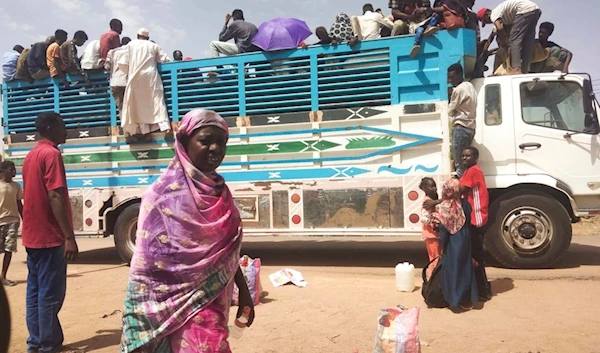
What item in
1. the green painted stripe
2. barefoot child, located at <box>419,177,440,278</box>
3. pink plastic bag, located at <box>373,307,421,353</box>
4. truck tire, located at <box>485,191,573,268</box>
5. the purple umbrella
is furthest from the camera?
the purple umbrella

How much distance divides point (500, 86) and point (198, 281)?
5.09 meters

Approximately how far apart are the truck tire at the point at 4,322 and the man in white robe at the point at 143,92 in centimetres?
513

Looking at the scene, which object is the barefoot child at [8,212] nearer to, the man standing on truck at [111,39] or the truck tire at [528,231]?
the man standing on truck at [111,39]

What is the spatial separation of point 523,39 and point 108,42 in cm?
570

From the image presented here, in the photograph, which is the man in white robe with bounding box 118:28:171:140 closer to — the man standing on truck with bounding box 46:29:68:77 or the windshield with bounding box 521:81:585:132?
the man standing on truck with bounding box 46:29:68:77

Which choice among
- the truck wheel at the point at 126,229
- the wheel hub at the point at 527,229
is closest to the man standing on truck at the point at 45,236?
the truck wheel at the point at 126,229

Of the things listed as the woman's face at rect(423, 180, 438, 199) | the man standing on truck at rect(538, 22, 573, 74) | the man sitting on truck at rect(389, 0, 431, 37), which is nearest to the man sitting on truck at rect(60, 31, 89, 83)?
the man sitting on truck at rect(389, 0, 431, 37)

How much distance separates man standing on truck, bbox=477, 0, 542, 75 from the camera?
5863 mm

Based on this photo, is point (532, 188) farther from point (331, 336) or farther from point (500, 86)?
point (331, 336)

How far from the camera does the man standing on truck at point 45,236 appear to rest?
330cm

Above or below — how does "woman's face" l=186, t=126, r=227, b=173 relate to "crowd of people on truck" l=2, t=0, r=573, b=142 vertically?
below

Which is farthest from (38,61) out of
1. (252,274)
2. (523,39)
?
(523,39)

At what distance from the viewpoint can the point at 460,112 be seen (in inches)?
217

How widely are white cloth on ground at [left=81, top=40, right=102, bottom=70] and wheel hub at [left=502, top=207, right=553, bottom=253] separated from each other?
5910 mm
